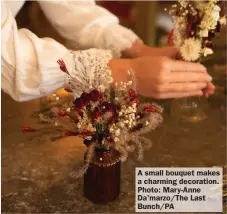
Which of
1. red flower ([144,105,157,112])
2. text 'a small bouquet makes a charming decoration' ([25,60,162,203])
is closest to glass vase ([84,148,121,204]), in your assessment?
text 'a small bouquet makes a charming decoration' ([25,60,162,203])

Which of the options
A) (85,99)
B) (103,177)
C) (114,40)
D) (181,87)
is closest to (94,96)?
(85,99)

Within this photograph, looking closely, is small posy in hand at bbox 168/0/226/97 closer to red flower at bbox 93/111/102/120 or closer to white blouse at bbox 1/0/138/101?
white blouse at bbox 1/0/138/101

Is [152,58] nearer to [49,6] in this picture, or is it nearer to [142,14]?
[49,6]

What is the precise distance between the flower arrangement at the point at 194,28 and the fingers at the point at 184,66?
0.07 ft

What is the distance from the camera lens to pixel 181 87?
99cm

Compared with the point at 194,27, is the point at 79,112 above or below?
below

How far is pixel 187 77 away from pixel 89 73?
10.0 inches

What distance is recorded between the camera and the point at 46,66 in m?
0.91

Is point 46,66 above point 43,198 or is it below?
above

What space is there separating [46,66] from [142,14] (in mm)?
1230

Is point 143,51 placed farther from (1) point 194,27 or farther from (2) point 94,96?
(2) point 94,96

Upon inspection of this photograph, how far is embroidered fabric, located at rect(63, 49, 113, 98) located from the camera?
2.65 feet

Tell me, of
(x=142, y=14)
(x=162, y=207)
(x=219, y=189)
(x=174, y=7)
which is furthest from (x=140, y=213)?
(x=142, y=14)
